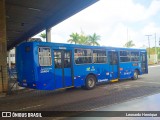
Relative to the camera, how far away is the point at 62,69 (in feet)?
44.0

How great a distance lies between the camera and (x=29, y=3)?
19.1 m

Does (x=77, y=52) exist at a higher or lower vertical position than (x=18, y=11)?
lower

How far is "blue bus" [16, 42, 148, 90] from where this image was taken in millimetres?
12258

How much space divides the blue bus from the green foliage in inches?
2184

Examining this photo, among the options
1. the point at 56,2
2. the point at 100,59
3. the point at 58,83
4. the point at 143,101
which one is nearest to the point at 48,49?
the point at 58,83

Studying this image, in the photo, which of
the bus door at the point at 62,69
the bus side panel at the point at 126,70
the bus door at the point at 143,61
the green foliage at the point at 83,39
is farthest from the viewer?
the green foliage at the point at 83,39

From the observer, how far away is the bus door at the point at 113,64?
17.2 m

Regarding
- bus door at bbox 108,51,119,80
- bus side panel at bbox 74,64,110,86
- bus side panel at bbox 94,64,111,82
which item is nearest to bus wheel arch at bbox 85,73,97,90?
bus side panel at bbox 74,64,110,86

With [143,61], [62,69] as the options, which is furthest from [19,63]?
[143,61]

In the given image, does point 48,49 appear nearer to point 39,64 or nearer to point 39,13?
point 39,64

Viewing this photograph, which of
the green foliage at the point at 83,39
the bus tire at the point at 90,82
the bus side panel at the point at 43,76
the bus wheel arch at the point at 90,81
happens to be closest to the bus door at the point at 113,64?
the bus wheel arch at the point at 90,81

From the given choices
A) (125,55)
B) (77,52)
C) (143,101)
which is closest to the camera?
(143,101)

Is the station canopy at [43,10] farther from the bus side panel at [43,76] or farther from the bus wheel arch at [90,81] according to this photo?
the bus side panel at [43,76]

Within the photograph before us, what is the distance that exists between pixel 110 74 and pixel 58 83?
539 cm
